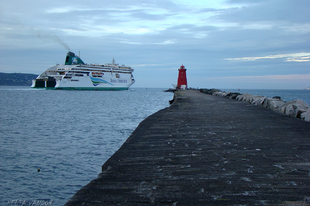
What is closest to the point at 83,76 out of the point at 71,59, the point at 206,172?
the point at 71,59

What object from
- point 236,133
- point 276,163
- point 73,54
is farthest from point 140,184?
point 73,54

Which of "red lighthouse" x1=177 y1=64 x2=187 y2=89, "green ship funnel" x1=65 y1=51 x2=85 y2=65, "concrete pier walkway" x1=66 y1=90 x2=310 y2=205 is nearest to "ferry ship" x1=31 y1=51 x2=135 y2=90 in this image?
"green ship funnel" x1=65 y1=51 x2=85 y2=65

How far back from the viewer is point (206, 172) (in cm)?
329

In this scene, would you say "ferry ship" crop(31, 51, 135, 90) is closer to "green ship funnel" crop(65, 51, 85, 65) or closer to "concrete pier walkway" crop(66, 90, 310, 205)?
"green ship funnel" crop(65, 51, 85, 65)

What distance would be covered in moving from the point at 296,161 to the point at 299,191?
48.1 inches

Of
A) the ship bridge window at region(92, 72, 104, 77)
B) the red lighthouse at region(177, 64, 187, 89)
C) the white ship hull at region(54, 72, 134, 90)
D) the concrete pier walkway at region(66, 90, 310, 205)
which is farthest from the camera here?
the ship bridge window at region(92, 72, 104, 77)

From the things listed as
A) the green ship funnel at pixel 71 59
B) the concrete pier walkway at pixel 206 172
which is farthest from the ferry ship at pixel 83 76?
the concrete pier walkway at pixel 206 172

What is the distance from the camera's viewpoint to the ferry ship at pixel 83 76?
7862 centimetres

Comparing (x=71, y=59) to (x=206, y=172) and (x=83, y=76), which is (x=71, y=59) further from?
(x=206, y=172)

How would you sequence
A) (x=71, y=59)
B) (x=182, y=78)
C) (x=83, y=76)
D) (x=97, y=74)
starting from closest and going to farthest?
(x=182, y=78), (x=83, y=76), (x=97, y=74), (x=71, y=59)

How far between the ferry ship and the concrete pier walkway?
253 feet

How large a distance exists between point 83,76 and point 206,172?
79.7m

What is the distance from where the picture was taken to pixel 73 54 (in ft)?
290

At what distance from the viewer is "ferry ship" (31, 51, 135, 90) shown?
78625 mm
